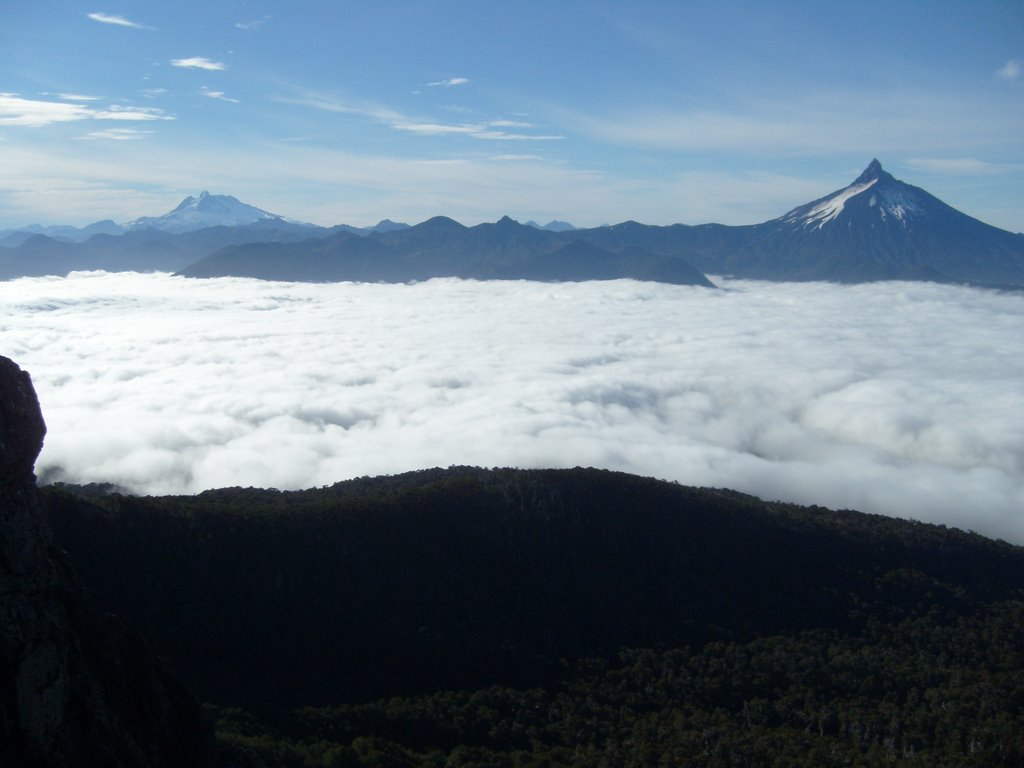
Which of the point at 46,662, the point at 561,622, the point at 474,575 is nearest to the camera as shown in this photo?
the point at 46,662

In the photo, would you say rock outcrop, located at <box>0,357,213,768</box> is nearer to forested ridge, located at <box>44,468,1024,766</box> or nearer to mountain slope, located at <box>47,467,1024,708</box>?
forested ridge, located at <box>44,468,1024,766</box>

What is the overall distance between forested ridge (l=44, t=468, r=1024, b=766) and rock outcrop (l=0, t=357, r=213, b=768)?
12.0 m

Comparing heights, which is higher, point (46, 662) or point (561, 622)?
point (46, 662)

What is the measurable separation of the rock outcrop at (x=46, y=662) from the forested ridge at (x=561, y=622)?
473 inches

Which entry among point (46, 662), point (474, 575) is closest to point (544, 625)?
point (474, 575)

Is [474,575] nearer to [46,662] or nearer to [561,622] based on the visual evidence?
[561,622]

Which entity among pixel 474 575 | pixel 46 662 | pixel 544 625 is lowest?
pixel 544 625

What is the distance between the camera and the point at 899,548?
5794cm

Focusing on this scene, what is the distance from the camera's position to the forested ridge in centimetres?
3669

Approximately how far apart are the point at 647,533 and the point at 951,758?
75.7ft

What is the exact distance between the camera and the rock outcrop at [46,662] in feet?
44.8

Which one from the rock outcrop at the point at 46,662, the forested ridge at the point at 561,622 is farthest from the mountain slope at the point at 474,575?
the rock outcrop at the point at 46,662

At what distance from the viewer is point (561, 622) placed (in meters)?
48.2

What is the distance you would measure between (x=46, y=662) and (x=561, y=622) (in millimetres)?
36897
